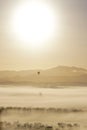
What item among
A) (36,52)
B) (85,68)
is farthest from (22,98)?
(85,68)

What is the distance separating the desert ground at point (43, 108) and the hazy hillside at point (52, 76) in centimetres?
4

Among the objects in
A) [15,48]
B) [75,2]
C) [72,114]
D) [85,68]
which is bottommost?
[72,114]

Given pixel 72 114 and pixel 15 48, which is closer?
pixel 72 114

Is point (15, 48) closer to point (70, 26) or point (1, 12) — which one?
point (1, 12)

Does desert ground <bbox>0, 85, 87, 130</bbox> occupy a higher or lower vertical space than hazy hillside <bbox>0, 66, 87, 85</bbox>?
lower

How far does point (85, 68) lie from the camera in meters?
1.79

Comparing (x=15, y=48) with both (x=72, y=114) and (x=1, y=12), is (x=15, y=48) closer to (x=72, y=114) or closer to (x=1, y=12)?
(x=1, y=12)

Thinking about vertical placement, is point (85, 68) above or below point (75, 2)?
below

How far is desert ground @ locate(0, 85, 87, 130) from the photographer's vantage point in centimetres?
174

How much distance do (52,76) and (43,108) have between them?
8.5 inches

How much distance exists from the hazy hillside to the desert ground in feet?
0.14

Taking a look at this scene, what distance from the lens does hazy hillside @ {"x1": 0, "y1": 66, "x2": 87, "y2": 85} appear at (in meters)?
1.79

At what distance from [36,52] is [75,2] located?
424 millimetres

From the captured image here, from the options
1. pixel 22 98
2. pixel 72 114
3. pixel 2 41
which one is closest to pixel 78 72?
pixel 72 114
